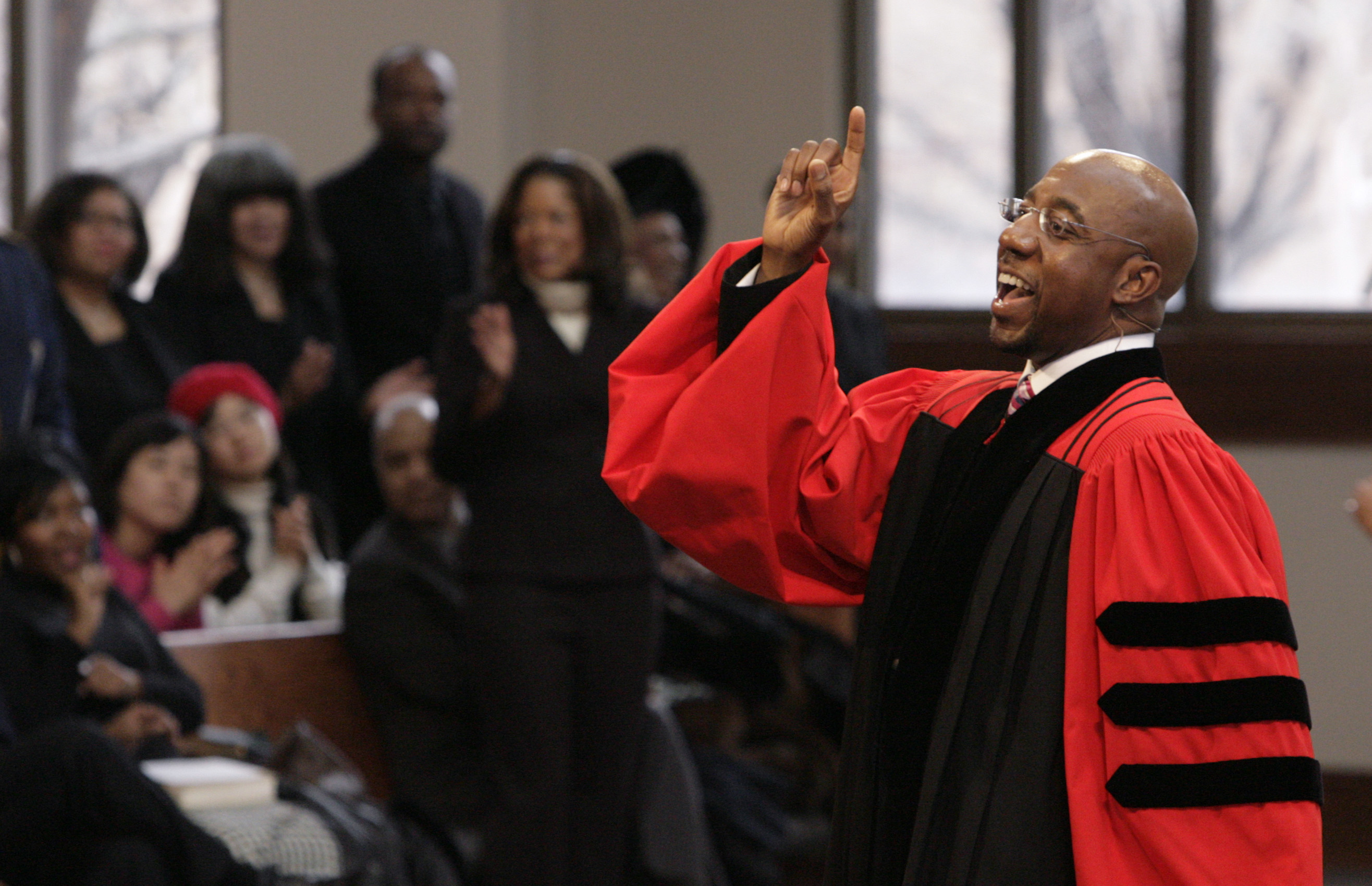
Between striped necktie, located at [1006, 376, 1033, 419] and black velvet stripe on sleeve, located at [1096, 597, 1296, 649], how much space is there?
0.91ft

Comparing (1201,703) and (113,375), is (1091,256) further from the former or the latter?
(113,375)

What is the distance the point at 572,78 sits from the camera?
664 centimetres

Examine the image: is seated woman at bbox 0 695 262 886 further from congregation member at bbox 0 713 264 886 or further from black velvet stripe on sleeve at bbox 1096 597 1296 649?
black velvet stripe on sleeve at bbox 1096 597 1296 649

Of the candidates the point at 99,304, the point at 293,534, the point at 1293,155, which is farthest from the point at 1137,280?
the point at 1293,155

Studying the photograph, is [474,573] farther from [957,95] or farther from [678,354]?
[957,95]

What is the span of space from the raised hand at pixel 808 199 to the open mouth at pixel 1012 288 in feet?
0.59

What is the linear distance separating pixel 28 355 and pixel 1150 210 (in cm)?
281

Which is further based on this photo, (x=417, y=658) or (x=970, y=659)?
(x=417, y=658)

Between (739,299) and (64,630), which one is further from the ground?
(739,299)

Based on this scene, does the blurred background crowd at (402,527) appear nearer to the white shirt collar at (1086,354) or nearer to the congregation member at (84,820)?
the congregation member at (84,820)

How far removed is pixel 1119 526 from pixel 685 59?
5.03 metres

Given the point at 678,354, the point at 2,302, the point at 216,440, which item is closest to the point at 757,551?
the point at 678,354

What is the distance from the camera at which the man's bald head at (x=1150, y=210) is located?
1.89 metres

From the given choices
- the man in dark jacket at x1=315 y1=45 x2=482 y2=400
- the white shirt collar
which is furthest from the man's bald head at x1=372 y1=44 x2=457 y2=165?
the white shirt collar
